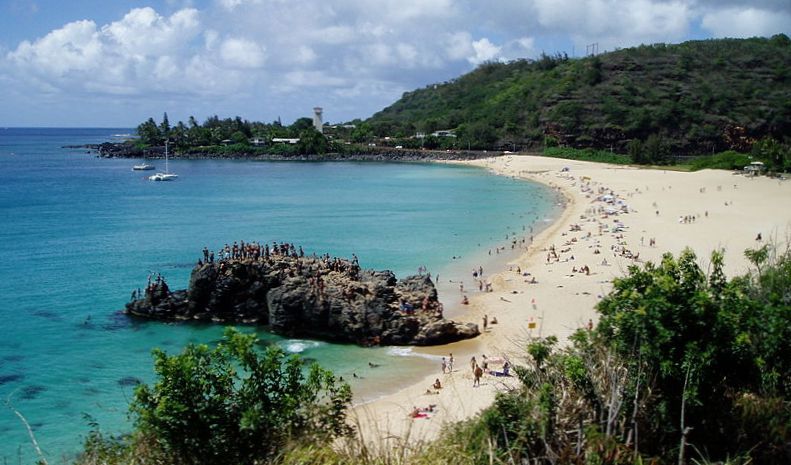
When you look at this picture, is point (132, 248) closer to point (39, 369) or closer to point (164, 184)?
point (39, 369)

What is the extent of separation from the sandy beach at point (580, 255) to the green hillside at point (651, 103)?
127 feet

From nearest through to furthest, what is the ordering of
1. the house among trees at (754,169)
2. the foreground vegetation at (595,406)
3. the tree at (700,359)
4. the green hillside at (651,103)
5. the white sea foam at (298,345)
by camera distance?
the foreground vegetation at (595,406) < the tree at (700,359) < the white sea foam at (298,345) < the house among trees at (754,169) < the green hillside at (651,103)

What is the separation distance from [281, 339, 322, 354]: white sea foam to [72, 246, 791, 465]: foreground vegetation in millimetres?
12439

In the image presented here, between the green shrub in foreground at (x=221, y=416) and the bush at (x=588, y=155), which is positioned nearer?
the green shrub in foreground at (x=221, y=416)

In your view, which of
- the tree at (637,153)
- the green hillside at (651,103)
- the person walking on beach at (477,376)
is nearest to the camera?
the person walking on beach at (477,376)

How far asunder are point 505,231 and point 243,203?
102ft

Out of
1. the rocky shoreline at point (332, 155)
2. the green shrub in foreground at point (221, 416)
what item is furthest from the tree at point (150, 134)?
the green shrub in foreground at point (221, 416)

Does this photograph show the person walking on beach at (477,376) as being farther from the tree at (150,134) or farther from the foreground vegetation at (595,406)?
the tree at (150,134)

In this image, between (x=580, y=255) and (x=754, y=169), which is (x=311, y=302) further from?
(x=754, y=169)

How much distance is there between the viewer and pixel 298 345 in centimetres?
2584

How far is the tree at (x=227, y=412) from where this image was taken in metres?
11.9

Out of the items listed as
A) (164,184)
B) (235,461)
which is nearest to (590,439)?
(235,461)

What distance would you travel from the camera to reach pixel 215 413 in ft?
40.1

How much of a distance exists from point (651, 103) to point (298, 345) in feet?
374
